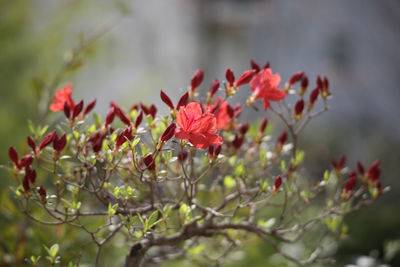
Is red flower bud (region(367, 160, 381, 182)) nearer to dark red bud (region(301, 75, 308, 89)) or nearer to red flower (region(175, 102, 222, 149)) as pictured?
dark red bud (region(301, 75, 308, 89))

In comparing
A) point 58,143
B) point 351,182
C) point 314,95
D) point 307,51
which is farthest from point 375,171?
point 307,51

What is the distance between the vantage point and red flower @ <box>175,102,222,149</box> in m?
0.61

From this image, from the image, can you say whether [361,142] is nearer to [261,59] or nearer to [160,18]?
[261,59]

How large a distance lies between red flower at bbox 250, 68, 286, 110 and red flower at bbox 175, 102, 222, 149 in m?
0.19

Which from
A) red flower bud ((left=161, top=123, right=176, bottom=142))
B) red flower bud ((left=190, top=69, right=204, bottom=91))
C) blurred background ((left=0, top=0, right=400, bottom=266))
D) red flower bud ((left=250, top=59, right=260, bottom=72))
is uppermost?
red flower bud ((left=250, top=59, right=260, bottom=72))

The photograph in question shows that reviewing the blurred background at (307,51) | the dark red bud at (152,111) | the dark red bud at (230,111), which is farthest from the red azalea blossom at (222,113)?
the blurred background at (307,51)

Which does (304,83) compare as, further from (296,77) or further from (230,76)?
(230,76)

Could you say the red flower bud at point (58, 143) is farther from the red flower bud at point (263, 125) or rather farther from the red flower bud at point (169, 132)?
the red flower bud at point (263, 125)

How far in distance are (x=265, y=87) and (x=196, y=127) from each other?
22 cm

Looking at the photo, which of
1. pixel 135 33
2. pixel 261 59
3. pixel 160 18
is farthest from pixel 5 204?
pixel 261 59

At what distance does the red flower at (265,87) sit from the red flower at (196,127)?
0.19 metres

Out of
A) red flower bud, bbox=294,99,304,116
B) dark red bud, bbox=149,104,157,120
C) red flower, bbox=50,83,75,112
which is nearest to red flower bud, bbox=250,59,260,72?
red flower bud, bbox=294,99,304,116

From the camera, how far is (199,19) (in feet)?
16.5

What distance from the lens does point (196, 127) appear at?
1.99 ft
